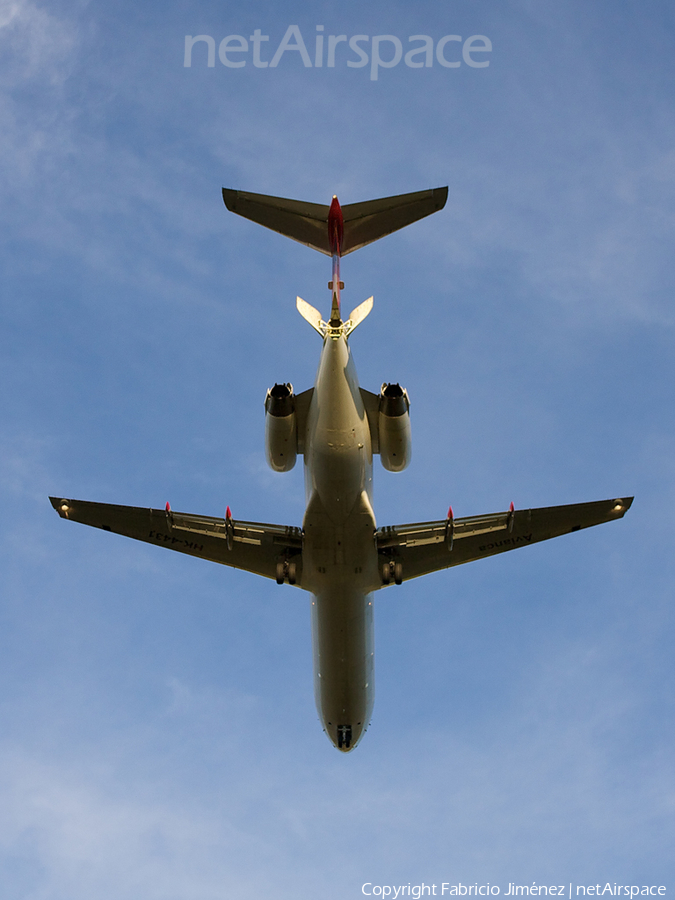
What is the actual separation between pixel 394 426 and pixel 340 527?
304 centimetres

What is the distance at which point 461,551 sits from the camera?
26875mm

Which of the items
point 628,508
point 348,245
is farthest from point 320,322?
point 628,508

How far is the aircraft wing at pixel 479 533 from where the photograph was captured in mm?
26344

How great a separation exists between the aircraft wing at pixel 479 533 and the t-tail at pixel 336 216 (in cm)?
793

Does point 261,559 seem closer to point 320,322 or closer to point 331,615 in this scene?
point 331,615

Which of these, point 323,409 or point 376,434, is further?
point 376,434

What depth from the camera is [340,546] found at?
81.0 feet

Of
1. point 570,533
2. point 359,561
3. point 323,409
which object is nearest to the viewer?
point 323,409

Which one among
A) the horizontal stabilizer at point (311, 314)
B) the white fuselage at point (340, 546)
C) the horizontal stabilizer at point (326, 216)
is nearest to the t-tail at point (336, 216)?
the horizontal stabilizer at point (326, 216)

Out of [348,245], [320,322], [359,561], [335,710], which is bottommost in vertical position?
[335,710]

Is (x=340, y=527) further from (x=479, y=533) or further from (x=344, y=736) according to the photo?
(x=344, y=736)

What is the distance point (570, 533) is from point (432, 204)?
10.3 meters

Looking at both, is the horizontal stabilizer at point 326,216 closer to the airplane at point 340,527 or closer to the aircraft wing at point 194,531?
the airplane at point 340,527

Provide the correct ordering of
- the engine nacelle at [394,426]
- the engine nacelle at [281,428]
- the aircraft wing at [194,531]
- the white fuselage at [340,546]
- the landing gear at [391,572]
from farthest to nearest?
the aircraft wing at [194,531] → the landing gear at [391,572] → the engine nacelle at [394,426] → the engine nacelle at [281,428] → the white fuselage at [340,546]
